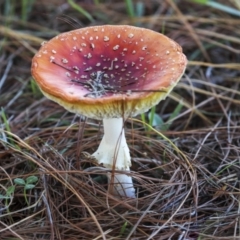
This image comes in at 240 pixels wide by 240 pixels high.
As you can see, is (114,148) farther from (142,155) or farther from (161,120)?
(161,120)

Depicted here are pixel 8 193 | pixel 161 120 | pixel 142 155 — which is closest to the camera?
pixel 8 193

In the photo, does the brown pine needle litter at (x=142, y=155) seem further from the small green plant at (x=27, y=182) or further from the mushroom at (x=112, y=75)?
the mushroom at (x=112, y=75)

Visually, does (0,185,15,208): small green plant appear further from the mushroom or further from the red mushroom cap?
the red mushroom cap

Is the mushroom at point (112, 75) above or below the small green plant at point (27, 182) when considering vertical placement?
above

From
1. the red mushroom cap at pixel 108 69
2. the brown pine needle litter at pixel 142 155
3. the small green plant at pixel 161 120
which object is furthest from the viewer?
the small green plant at pixel 161 120

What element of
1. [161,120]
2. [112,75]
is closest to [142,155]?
[161,120]

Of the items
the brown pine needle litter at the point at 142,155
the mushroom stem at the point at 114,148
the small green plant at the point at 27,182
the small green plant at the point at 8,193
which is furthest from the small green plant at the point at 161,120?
the small green plant at the point at 8,193

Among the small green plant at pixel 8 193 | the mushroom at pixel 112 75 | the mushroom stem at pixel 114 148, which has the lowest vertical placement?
the small green plant at pixel 8 193
